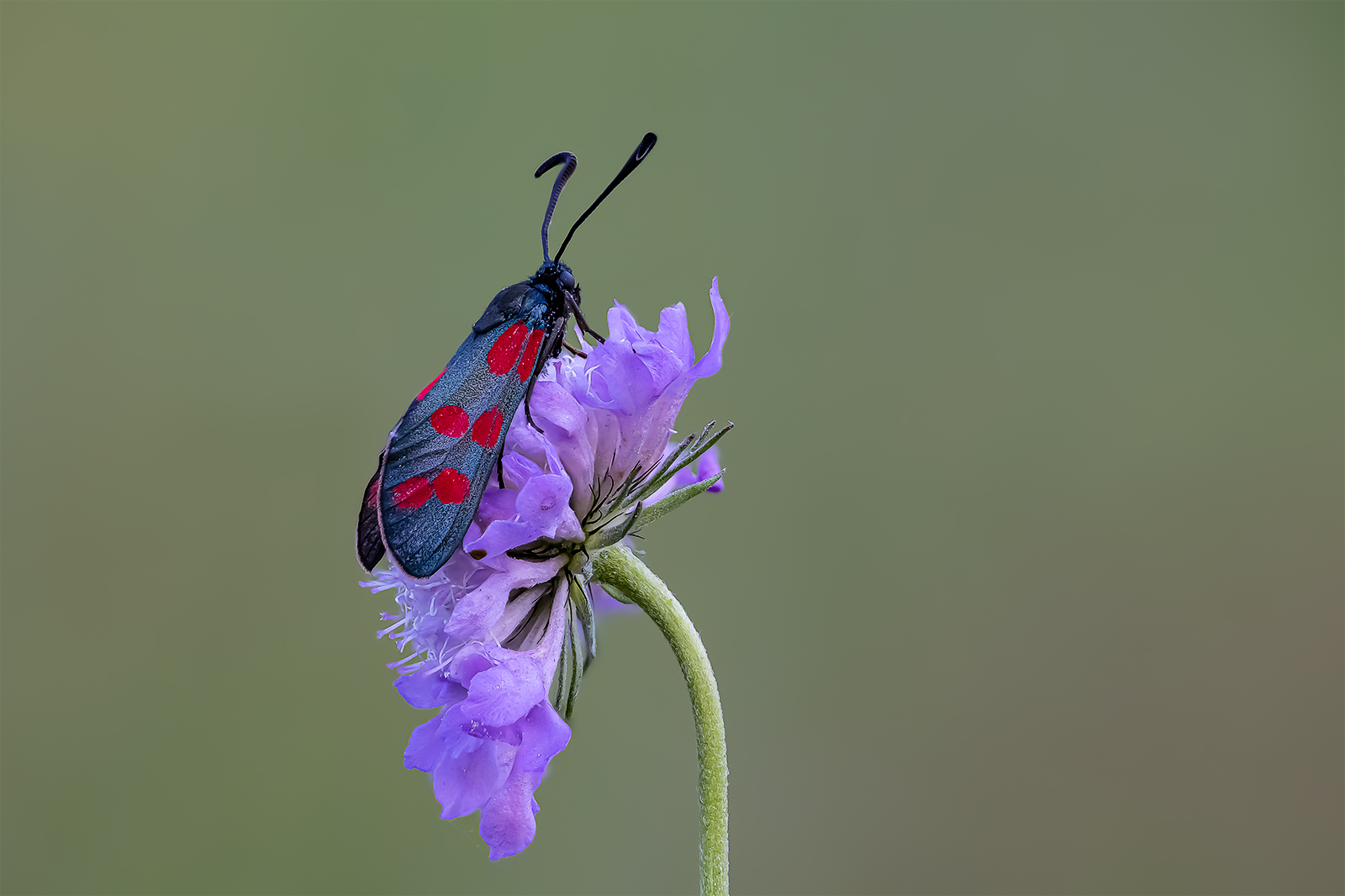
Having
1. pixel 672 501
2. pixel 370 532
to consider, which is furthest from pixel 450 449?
pixel 672 501

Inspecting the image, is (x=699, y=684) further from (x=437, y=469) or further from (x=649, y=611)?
(x=437, y=469)

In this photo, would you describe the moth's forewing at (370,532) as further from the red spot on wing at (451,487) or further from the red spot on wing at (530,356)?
the red spot on wing at (530,356)

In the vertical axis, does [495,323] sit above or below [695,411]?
below

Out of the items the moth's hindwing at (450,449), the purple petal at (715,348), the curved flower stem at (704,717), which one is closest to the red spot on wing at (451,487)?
the moth's hindwing at (450,449)

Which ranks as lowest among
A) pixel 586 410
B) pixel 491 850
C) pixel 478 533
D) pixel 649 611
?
pixel 491 850

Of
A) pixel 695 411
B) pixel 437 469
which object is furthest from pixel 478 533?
pixel 695 411

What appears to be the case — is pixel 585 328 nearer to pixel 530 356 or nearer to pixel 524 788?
pixel 530 356

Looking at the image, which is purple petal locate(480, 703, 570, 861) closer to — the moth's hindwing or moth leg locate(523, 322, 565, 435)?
the moth's hindwing
